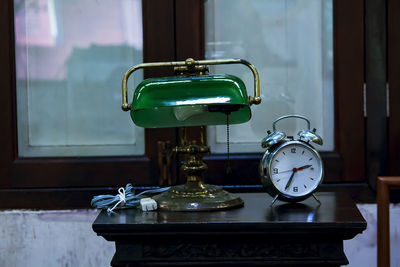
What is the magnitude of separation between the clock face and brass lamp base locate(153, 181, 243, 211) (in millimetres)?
142

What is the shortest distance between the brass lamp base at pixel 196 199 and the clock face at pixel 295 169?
14 cm

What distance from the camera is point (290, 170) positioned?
172 cm

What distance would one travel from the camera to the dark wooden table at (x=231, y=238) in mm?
1514

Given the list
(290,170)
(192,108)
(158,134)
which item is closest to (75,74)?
(158,134)

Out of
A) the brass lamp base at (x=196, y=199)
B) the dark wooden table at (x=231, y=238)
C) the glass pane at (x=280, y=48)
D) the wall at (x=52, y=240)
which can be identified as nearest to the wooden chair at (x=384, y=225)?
the wall at (x=52, y=240)

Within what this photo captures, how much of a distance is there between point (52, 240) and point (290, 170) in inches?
39.0

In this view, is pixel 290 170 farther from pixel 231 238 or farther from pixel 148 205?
pixel 148 205

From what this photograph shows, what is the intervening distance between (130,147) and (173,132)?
0.61ft

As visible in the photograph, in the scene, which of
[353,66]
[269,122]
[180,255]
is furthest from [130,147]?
[353,66]

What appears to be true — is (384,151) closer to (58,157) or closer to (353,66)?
(353,66)

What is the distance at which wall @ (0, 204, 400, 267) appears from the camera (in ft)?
7.08

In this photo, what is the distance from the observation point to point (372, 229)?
84.1 inches

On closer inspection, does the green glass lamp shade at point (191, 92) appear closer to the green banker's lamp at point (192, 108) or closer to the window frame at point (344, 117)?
the green banker's lamp at point (192, 108)

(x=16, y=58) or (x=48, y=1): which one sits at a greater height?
(x=48, y=1)
